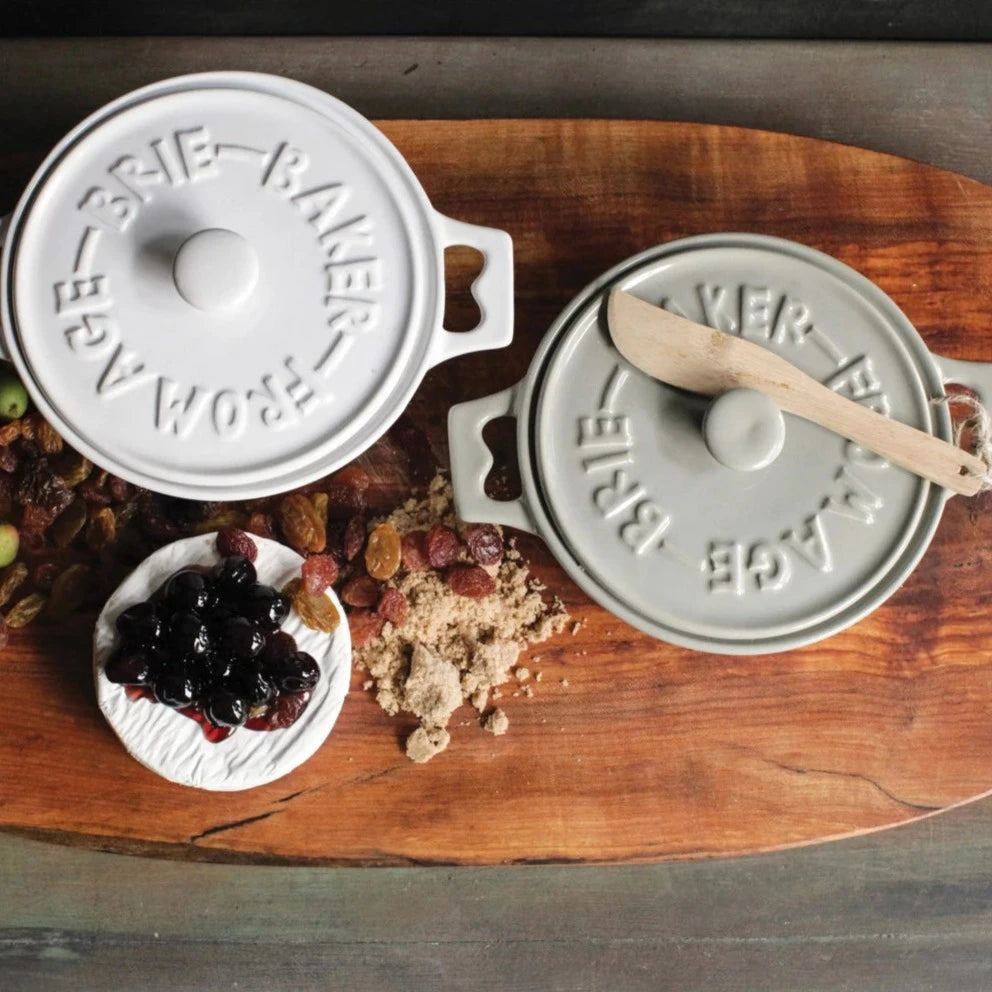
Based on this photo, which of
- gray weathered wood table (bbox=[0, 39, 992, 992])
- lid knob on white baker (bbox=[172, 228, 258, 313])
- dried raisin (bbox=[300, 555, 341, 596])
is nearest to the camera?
lid knob on white baker (bbox=[172, 228, 258, 313])

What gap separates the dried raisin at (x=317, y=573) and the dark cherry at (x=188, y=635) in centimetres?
10

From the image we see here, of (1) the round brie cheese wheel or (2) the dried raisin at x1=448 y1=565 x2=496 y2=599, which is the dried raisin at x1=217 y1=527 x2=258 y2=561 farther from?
(2) the dried raisin at x1=448 y1=565 x2=496 y2=599

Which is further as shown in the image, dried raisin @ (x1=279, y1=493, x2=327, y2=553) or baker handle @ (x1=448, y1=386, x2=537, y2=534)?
dried raisin @ (x1=279, y1=493, x2=327, y2=553)

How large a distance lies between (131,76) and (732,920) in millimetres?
1303

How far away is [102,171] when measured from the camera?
2.58 feet

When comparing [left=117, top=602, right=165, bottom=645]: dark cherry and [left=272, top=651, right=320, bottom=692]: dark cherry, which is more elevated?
[left=117, top=602, right=165, bottom=645]: dark cherry

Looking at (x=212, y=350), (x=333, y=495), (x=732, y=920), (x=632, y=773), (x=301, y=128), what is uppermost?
(x=301, y=128)

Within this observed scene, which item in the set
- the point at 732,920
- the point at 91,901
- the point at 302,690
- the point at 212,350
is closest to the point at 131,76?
the point at 212,350

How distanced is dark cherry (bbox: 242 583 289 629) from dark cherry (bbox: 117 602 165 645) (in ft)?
0.26

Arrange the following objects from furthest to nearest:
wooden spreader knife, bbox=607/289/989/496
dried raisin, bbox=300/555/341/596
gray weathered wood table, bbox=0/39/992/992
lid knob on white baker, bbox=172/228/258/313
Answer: gray weathered wood table, bbox=0/39/992/992
dried raisin, bbox=300/555/341/596
wooden spreader knife, bbox=607/289/989/496
lid knob on white baker, bbox=172/228/258/313

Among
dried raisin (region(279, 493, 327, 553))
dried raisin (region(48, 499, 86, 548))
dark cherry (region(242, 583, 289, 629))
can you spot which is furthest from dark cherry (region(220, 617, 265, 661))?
dried raisin (region(48, 499, 86, 548))

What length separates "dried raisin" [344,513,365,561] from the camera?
3.20 feet

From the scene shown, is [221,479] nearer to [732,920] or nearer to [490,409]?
[490,409]

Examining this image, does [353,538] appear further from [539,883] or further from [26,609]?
[539,883]
